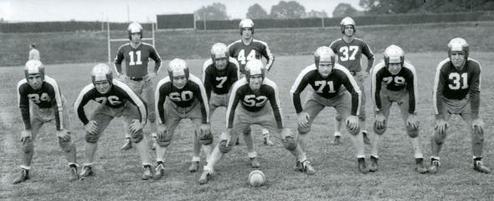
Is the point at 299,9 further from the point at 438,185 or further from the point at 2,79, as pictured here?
the point at 438,185

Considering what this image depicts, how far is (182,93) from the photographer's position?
8.05m

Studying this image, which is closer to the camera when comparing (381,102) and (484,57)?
(381,102)

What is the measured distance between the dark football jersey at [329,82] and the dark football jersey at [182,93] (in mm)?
1399

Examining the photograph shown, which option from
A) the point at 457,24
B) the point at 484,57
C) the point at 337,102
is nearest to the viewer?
the point at 337,102

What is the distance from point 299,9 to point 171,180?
4205 inches

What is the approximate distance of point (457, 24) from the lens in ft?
147

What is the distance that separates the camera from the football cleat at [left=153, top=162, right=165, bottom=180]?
313 inches

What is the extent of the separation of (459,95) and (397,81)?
95cm

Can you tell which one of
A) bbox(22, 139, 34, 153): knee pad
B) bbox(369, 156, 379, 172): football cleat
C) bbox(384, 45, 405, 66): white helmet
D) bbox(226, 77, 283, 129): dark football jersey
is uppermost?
bbox(384, 45, 405, 66): white helmet

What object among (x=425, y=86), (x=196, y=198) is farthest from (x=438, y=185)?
(x=425, y=86)

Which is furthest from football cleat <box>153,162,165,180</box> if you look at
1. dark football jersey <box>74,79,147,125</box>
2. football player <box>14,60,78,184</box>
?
football player <box>14,60,78,184</box>

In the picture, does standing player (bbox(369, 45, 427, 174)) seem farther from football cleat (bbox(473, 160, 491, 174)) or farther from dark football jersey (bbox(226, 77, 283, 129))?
dark football jersey (bbox(226, 77, 283, 129))

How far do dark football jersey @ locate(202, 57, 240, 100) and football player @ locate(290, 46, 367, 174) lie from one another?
4.94 feet

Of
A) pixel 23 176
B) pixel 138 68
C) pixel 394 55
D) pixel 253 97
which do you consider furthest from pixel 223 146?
pixel 138 68
